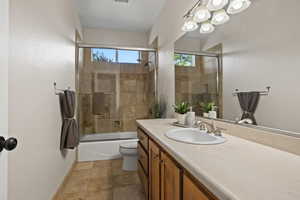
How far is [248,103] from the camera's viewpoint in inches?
44.4

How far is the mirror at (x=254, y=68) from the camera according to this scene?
86 cm

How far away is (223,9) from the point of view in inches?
54.4

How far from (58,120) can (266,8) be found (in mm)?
2084

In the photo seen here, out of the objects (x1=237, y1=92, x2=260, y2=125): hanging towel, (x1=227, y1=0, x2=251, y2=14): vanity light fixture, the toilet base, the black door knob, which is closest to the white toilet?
the toilet base

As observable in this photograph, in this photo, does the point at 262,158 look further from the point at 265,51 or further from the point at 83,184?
the point at 83,184

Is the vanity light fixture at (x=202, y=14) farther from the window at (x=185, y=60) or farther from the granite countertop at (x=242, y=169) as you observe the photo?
the granite countertop at (x=242, y=169)

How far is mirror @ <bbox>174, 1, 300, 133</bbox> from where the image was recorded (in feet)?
2.83

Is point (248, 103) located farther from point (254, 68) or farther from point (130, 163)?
point (130, 163)

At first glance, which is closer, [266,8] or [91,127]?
[266,8]

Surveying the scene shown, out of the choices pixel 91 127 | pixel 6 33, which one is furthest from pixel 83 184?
pixel 6 33

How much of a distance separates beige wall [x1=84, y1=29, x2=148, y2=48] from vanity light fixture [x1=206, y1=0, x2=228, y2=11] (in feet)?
8.16

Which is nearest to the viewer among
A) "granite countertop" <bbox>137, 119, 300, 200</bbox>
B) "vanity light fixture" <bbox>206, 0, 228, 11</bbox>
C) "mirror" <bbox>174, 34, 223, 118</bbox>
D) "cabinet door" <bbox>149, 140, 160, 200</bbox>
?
"granite countertop" <bbox>137, 119, 300, 200</bbox>

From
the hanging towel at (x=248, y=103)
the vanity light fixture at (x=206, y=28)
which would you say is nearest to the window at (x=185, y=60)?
the vanity light fixture at (x=206, y=28)

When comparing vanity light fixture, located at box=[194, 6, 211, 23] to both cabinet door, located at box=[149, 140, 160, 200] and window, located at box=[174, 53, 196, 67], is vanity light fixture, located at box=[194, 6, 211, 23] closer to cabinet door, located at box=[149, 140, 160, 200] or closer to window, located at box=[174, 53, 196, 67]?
window, located at box=[174, 53, 196, 67]
